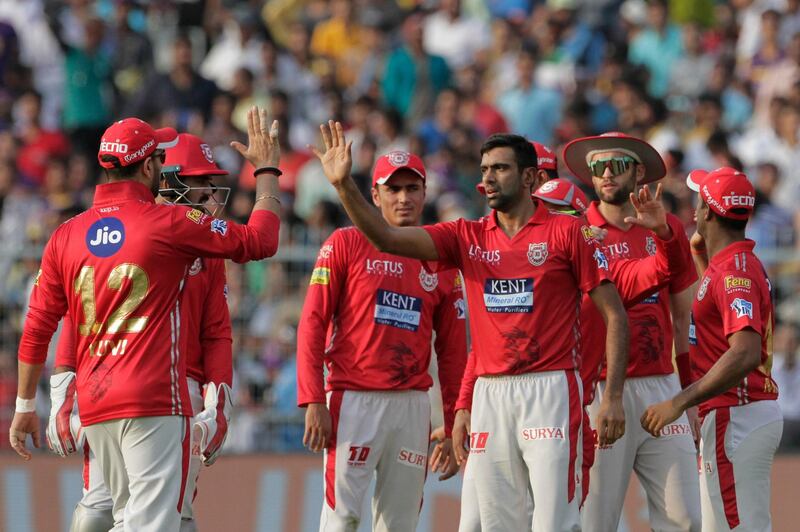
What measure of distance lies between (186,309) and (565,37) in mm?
12004

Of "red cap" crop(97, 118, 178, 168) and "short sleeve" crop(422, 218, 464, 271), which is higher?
"red cap" crop(97, 118, 178, 168)

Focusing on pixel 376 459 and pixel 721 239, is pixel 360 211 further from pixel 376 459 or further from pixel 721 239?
pixel 721 239

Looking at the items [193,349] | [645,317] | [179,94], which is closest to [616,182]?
[645,317]

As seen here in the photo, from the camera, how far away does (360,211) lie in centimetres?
821

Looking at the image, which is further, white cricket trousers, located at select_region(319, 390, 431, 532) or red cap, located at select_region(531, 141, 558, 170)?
red cap, located at select_region(531, 141, 558, 170)

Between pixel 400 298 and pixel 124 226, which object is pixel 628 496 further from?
pixel 124 226

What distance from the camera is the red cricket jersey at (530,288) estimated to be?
8617mm

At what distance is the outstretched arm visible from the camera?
8.07m

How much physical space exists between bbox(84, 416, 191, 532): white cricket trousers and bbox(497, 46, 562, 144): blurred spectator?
34.8ft

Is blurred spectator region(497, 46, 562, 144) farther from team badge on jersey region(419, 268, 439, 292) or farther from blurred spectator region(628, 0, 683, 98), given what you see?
team badge on jersey region(419, 268, 439, 292)

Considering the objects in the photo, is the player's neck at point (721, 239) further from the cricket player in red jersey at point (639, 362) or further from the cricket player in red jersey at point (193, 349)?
the cricket player in red jersey at point (193, 349)

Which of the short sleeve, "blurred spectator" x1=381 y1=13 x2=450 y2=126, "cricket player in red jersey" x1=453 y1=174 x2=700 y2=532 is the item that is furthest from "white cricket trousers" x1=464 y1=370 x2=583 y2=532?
"blurred spectator" x1=381 y1=13 x2=450 y2=126

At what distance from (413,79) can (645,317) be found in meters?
9.77

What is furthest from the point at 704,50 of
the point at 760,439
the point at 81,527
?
the point at 81,527
